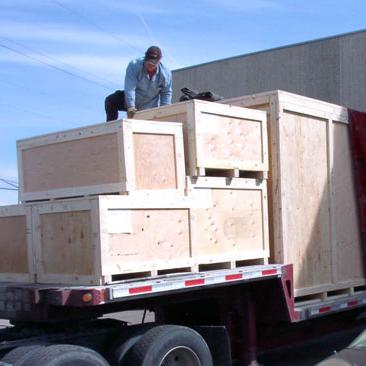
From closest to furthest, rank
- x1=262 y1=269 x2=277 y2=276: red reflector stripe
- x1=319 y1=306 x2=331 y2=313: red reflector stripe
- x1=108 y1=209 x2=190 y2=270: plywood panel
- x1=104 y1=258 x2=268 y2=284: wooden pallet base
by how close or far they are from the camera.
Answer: x1=108 y1=209 x2=190 y2=270: plywood panel → x1=104 y1=258 x2=268 y2=284: wooden pallet base → x1=262 y1=269 x2=277 y2=276: red reflector stripe → x1=319 y1=306 x2=331 y2=313: red reflector stripe

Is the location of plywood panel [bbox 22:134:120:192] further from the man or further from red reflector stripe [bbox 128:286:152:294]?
the man

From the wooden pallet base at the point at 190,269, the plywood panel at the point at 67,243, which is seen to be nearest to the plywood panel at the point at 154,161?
the plywood panel at the point at 67,243

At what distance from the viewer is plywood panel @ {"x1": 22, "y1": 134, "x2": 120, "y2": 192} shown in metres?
5.89

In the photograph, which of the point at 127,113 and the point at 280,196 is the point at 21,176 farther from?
the point at 280,196

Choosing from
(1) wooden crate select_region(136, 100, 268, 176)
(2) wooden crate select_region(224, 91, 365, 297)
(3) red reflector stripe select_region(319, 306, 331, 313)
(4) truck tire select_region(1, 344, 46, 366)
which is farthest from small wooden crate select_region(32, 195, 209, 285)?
(3) red reflector stripe select_region(319, 306, 331, 313)

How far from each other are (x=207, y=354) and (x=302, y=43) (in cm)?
1751

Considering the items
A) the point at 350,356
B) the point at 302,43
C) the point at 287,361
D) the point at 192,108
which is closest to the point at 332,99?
the point at 302,43

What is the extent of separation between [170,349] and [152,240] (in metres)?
0.95

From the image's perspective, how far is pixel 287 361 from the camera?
8516mm

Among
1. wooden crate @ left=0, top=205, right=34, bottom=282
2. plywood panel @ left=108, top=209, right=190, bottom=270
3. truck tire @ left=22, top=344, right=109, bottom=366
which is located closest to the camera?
truck tire @ left=22, top=344, right=109, bottom=366

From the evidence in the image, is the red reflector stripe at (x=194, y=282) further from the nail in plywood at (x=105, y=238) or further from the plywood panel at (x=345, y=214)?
the plywood panel at (x=345, y=214)

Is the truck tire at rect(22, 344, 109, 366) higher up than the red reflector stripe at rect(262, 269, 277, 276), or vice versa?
the red reflector stripe at rect(262, 269, 277, 276)

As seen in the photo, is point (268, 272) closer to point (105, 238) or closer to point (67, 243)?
point (105, 238)

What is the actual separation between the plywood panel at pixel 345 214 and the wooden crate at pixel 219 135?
1.47m
